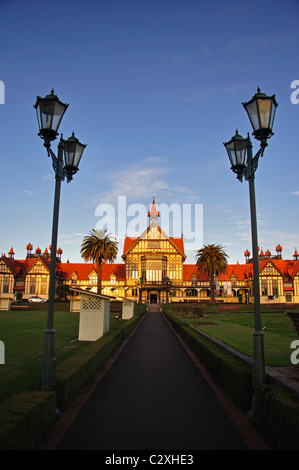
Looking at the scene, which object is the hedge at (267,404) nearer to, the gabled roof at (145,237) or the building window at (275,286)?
the gabled roof at (145,237)

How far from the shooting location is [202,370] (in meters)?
10.2

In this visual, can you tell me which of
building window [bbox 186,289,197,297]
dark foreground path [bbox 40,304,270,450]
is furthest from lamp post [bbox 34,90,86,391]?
building window [bbox 186,289,197,297]

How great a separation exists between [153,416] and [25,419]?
255 centimetres

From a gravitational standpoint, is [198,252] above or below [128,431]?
above

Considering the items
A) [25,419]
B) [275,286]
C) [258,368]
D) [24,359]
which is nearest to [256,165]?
[258,368]

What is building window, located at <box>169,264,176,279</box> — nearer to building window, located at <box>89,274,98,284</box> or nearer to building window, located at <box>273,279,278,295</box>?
building window, located at <box>89,274,98,284</box>

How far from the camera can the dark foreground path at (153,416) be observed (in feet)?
16.5

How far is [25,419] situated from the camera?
4.55 metres

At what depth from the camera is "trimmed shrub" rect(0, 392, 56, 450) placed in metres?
4.13

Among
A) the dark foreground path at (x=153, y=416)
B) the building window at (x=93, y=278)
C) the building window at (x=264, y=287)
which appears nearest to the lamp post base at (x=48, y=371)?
the dark foreground path at (x=153, y=416)

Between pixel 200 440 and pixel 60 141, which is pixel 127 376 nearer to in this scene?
pixel 200 440
